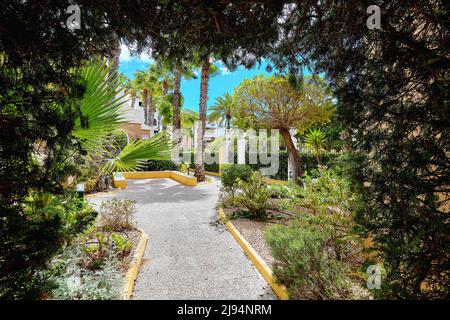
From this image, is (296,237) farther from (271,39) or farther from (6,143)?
(6,143)

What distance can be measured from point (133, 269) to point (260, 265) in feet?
6.79

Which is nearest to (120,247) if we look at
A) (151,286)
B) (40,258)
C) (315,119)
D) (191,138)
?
(151,286)

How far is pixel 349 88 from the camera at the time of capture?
2.27 metres

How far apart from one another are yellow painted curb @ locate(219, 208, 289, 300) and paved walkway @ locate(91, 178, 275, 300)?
3.2 inches

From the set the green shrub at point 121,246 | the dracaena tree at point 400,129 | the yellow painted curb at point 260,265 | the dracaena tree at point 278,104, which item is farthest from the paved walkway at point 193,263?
the dracaena tree at point 278,104

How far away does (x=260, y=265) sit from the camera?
12.7 feet

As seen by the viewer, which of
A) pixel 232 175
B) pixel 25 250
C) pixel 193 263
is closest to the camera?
pixel 25 250

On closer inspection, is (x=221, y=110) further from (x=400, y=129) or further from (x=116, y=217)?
(x=400, y=129)

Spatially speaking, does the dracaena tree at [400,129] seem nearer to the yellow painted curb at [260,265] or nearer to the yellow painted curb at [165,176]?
the yellow painted curb at [260,265]

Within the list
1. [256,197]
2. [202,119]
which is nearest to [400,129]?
[256,197]

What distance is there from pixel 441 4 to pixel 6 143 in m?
3.40

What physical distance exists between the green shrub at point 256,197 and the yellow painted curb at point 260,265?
39.5 inches
